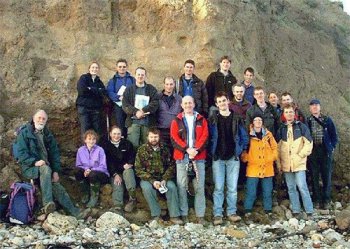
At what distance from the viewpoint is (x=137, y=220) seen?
11.0 meters

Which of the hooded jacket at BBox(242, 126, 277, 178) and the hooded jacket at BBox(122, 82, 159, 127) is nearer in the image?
the hooded jacket at BBox(242, 126, 277, 178)

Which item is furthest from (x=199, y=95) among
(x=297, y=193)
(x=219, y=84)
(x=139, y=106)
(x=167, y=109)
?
(x=297, y=193)

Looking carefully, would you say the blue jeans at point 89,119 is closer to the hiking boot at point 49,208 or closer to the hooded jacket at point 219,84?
the hiking boot at point 49,208

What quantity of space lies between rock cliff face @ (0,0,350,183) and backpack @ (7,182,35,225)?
6.38 ft

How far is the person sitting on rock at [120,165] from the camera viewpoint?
1109 cm

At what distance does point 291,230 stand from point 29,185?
16.5ft

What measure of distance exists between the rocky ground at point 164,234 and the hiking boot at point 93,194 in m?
0.23

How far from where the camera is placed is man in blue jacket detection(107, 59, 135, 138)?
39.6ft

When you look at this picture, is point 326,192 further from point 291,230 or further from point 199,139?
point 199,139

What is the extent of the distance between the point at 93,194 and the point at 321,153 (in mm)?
5179

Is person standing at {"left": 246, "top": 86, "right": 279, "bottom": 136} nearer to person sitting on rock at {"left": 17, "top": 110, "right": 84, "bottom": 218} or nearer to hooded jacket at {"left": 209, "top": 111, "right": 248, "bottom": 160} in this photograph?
hooded jacket at {"left": 209, "top": 111, "right": 248, "bottom": 160}

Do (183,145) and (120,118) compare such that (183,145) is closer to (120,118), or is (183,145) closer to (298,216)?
(120,118)

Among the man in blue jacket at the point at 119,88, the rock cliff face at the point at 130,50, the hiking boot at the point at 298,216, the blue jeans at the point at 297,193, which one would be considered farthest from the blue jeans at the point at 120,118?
the hiking boot at the point at 298,216

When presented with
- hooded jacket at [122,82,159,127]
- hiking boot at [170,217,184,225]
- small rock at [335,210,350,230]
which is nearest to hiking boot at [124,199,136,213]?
hiking boot at [170,217,184,225]
